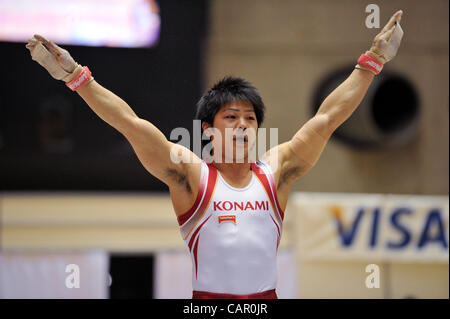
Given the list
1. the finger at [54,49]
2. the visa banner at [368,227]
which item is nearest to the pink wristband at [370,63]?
the finger at [54,49]

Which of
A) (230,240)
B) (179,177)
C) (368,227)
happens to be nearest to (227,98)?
(179,177)

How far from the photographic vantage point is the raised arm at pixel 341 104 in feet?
12.0

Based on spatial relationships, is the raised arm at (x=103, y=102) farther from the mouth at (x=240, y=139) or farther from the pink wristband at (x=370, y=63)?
the pink wristband at (x=370, y=63)

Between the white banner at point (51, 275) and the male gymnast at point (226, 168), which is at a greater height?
the male gymnast at point (226, 168)

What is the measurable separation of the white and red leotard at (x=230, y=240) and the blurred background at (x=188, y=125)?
278cm

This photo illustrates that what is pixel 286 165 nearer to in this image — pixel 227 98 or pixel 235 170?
pixel 235 170

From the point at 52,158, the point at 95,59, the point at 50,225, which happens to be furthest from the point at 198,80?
the point at 50,225

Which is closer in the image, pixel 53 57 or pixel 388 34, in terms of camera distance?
pixel 53 57

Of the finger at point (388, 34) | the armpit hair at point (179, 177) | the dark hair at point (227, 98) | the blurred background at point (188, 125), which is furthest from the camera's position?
the blurred background at point (188, 125)

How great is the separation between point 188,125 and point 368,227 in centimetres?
229

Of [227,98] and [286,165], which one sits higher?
[227,98]

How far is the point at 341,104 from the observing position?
367cm

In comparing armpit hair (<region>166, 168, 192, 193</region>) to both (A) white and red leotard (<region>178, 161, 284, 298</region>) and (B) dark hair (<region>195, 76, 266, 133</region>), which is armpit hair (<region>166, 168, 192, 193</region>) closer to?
(A) white and red leotard (<region>178, 161, 284, 298</region>)

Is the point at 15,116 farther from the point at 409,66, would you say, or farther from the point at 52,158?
the point at 409,66
